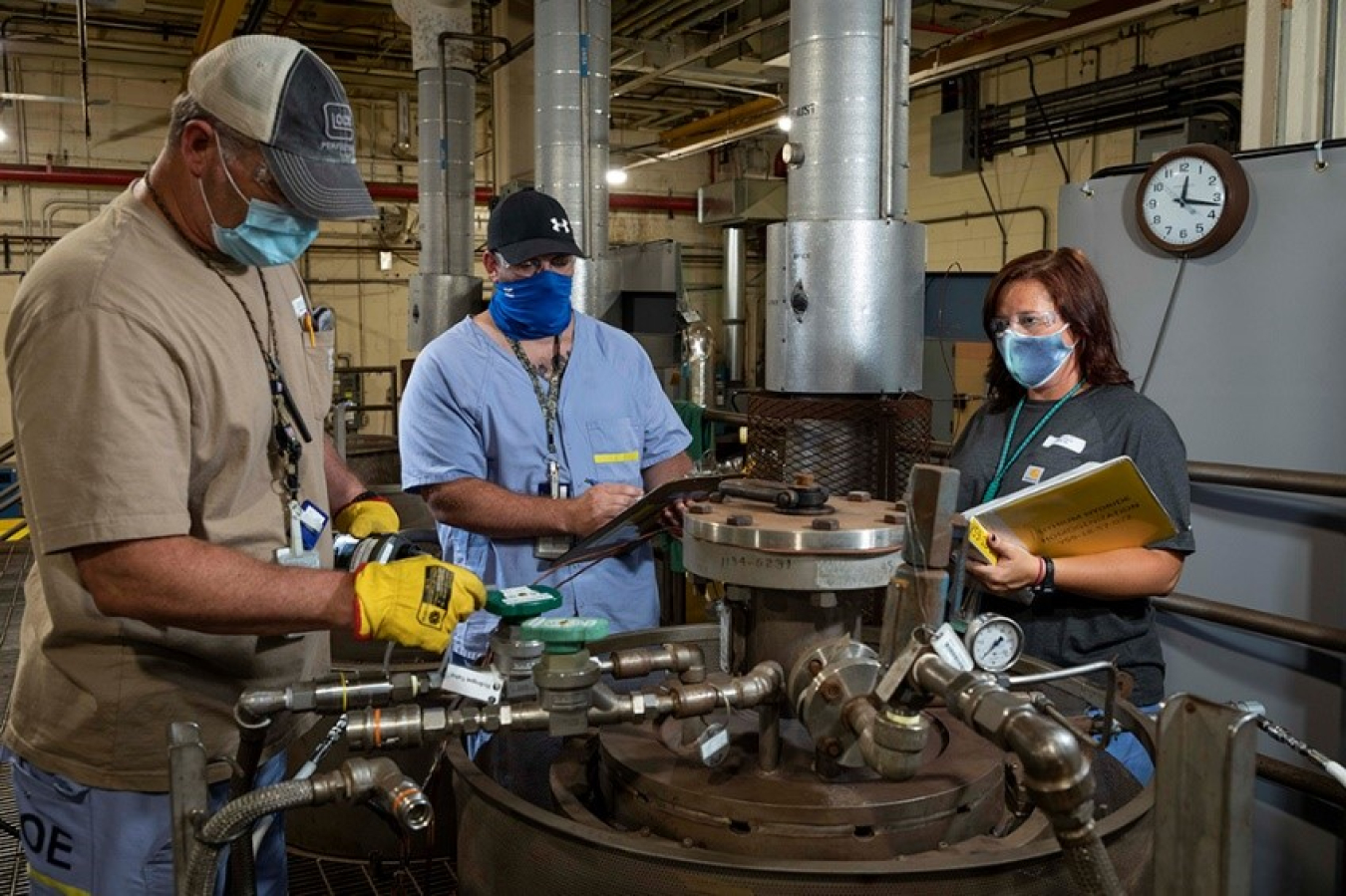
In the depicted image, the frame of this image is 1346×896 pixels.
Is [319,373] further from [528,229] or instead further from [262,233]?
[528,229]

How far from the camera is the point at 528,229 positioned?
1.92 m

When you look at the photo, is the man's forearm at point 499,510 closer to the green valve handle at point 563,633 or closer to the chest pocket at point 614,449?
the chest pocket at point 614,449

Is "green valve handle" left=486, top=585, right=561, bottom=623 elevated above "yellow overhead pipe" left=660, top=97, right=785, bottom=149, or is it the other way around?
"yellow overhead pipe" left=660, top=97, right=785, bottom=149

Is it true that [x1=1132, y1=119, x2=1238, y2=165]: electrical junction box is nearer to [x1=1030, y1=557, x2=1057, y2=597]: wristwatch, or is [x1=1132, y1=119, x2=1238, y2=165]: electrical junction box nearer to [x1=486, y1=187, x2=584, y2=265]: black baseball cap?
[x1=486, y1=187, x2=584, y2=265]: black baseball cap

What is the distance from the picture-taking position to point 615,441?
1873 millimetres

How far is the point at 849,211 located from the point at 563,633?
1.37 metres

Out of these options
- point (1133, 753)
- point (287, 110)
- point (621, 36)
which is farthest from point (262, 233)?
point (621, 36)

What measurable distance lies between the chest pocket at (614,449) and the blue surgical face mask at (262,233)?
28.5 inches

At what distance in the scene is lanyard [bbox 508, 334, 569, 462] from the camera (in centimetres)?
183

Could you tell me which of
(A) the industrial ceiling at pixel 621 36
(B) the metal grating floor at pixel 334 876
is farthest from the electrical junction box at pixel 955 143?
(B) the metal grating floor at pixel 334 876

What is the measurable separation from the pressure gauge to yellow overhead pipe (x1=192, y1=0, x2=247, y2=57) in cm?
540

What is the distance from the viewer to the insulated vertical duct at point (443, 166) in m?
5.11

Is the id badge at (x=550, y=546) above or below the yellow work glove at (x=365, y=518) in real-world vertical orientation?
below

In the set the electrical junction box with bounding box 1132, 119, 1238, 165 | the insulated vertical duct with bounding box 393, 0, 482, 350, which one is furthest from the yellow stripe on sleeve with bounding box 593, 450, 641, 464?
the electrical junction box with bounding box 1132, 119, 1238, 165
